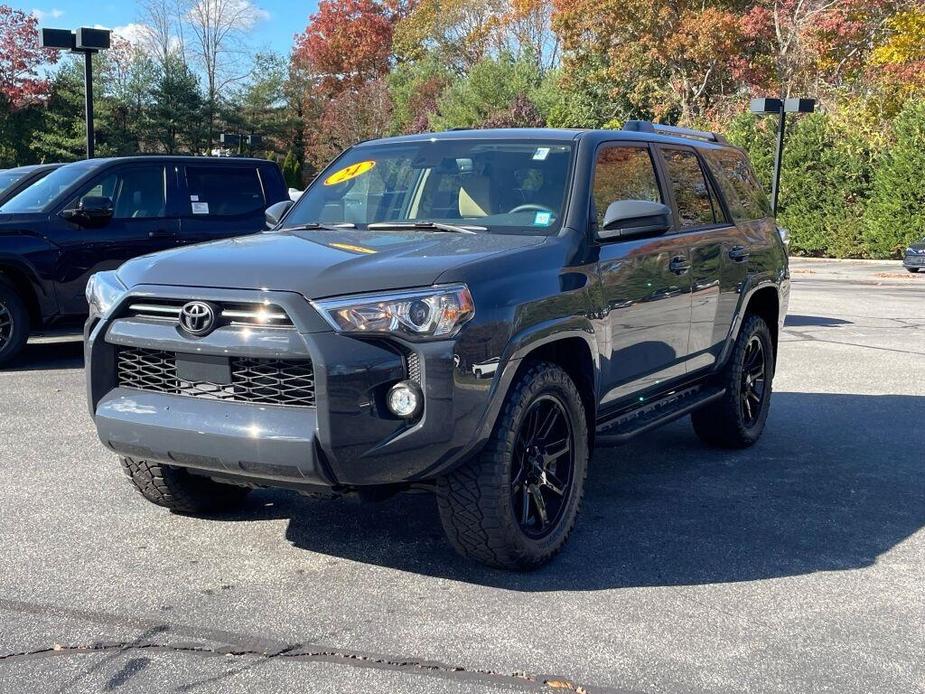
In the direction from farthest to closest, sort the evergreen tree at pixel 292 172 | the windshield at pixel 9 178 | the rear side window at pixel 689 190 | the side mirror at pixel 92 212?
1. the evergreen tree at pixel 292 172
2. the windshield at pixel 9 178
3. the side mirror at pixel 92 212
4. the rear side window at pixel 689 190

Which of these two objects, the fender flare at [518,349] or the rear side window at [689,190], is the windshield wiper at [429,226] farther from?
the rear side window at [689,190]

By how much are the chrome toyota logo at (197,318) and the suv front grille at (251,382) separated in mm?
158

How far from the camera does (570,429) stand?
172 inches

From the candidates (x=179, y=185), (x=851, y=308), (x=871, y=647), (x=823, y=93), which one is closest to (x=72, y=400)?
(x=179, y=185)

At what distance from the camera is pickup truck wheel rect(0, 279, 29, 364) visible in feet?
→ 29.5

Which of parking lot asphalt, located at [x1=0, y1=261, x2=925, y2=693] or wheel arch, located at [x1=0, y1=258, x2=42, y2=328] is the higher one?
wheel arch, located at [x1=0, y1=258, x2=42, y2=328]

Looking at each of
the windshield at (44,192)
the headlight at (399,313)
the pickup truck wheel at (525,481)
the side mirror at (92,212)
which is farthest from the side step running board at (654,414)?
the windshield at (44,192)

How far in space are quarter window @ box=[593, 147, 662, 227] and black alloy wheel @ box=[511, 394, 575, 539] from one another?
1.04m

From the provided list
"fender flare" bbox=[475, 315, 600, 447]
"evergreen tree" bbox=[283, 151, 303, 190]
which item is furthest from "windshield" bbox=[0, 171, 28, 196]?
"evergreen tree" bbox=[283, 151, 303, 190]

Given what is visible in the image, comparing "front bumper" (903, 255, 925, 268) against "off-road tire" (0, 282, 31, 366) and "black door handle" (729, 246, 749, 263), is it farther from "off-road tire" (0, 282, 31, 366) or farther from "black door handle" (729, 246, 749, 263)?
"off-road tire" (0, 282, 31, 366)

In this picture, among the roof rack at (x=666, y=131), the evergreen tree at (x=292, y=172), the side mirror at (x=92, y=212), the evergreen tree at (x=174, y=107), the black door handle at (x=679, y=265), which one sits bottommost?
the black door handle at (x=679, y=265)

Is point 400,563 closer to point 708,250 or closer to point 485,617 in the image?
point 485,617

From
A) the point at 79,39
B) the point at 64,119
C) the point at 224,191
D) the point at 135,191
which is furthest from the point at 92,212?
the point at 64,119

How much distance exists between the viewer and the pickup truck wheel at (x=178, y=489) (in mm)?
4617
